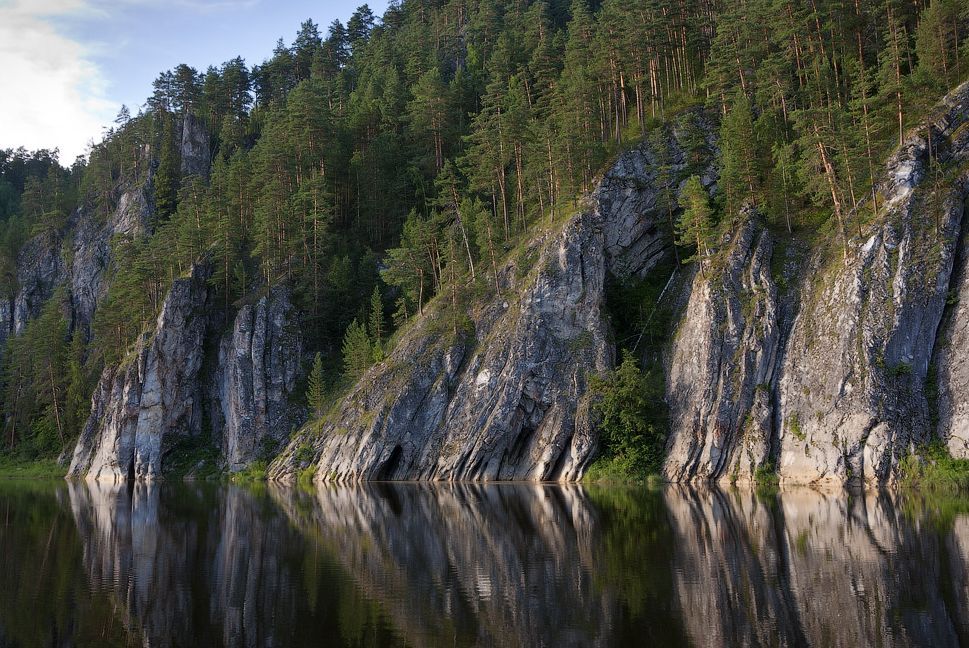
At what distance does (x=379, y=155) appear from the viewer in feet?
271

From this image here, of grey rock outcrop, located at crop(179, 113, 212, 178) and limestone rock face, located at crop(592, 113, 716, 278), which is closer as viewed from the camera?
limestone rock face, located at crop(592, 113, 716, 278)

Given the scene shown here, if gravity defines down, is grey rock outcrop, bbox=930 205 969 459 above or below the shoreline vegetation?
above

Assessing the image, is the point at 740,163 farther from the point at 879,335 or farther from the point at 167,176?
the point at 167,176

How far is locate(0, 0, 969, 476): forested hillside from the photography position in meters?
54.8

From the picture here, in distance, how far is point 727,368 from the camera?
162 ft

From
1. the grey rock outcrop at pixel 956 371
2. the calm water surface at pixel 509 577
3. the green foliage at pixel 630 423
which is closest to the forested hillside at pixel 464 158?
the grey rock outcrop at pixel 956 371

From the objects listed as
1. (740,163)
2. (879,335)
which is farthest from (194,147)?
(879,335)

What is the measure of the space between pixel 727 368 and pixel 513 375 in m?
15.2

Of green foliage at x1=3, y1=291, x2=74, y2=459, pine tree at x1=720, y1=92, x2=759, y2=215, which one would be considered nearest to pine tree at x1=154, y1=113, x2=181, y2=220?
green foliage at x1=3, y1=291, x2=74, y2=459

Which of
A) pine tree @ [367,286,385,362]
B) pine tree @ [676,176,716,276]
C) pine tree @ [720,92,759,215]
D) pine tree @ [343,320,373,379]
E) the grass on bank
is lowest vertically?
the grass on bank

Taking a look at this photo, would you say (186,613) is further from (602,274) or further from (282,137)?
(282,137)

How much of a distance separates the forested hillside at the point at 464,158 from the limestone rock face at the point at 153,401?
3.54 meters

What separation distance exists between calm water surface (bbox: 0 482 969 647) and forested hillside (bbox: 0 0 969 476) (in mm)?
28224

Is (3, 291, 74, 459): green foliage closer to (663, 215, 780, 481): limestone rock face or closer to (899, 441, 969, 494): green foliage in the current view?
(663, 215, 780, 481): limestone rock face
